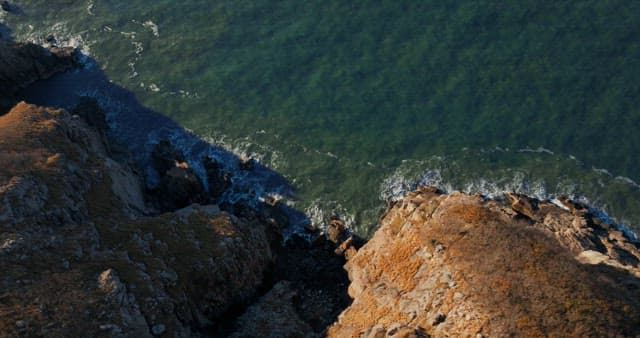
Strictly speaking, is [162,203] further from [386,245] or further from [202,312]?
[386,245]

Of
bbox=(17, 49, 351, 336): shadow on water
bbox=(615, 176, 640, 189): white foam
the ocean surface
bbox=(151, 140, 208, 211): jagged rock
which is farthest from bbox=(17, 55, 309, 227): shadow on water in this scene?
bbox=(615, 176, 640, 189): white foam

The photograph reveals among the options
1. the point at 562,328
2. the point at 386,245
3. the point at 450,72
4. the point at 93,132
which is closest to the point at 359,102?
the point at 450,72

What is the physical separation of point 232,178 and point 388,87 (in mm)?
23618

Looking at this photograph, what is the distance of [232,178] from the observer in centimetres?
6788

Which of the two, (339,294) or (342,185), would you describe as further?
(342,185)

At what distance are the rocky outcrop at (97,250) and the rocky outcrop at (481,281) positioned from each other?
11359 millimetres

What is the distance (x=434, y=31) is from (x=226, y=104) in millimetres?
30520

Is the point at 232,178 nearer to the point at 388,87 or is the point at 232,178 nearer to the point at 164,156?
the point at 164,156

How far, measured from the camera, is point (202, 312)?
4925cm

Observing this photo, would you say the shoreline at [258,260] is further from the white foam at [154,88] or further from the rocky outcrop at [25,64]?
the rocky outcrop at [25,64]

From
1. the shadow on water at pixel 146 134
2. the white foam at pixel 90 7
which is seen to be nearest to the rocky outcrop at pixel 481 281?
the shadow on water at pixel 146 134

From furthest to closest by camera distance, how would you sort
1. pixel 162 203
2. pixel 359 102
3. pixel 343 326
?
1. pixel 359 102
2. pixel 162 203
3. pixel 343 326

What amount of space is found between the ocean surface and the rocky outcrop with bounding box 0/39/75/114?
391 cm

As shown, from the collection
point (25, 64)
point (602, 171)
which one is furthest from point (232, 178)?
point (602, 171)
